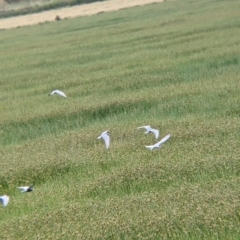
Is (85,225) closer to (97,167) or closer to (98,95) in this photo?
(97,167)

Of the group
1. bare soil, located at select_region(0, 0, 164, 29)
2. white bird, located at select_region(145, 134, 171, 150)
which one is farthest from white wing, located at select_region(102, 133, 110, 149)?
bare soil, located at select_region(0, 0, 164, 29)

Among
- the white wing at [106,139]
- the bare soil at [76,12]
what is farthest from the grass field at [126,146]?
the bare soil at [76,12]

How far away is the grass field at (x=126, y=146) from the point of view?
6.66 m

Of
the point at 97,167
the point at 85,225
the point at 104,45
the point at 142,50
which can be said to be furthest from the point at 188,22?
the point at 85,225

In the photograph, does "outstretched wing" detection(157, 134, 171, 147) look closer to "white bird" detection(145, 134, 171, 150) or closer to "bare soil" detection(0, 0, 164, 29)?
"white bird" detection(145, 134, 171, 150)

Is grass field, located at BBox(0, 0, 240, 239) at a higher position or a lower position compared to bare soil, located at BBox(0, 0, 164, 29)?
higher

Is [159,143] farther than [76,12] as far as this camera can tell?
No

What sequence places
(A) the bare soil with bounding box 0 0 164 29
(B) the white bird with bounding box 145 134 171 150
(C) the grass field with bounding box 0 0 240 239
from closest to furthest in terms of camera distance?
1. (C) the grass field with bounding box 0 0 240 239
2. (B) the white bird with bounding box 145 134 171 150
3. (A) the bare soil with bounding box 0 0 164 29

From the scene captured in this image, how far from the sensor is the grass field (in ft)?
21.9

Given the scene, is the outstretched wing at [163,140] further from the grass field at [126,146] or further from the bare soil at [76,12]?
the bare soil at [76,12]

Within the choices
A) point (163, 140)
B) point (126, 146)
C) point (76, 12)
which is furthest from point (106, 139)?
point (76, 12)

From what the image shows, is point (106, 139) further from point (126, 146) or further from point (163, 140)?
point (163, 140)

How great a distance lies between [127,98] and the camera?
13.5 meters

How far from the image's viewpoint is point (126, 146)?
383 inches
